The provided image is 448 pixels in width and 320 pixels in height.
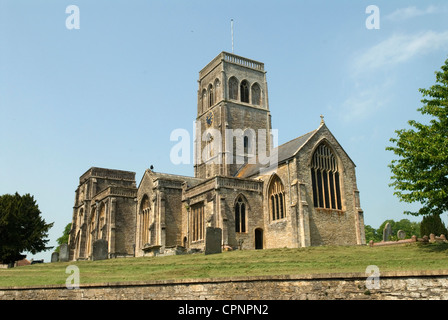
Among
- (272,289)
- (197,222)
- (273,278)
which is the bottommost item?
(272,289)

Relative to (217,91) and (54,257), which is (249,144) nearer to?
(217,91)

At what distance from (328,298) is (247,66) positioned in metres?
44.8

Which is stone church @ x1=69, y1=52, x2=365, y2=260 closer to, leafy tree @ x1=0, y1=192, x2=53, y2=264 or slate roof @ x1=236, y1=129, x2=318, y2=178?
slate roof @ x1=236, y1=129, x2=318, y2=178

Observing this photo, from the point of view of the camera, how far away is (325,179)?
117 feet

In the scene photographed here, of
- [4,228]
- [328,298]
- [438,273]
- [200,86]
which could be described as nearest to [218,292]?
[328,298]

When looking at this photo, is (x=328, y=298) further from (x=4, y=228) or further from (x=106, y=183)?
(x=106, y=183)

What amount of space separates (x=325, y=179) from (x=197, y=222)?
1156 centimetres

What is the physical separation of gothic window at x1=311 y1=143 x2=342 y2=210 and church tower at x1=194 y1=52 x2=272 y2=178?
1151cm

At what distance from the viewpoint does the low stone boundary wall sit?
10492mm

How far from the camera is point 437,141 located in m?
20.5

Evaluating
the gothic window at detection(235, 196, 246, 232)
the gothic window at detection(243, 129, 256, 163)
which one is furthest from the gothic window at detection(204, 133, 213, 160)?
the gothic window at detection(235, 196, 246, 232)

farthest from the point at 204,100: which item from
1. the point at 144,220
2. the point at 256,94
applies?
the point at 144,220

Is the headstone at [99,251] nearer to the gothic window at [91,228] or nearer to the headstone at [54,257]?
the headstone at [54,257]

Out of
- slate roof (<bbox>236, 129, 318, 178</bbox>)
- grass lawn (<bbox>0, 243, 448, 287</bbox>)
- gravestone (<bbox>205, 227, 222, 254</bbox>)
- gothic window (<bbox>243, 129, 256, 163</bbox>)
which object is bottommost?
grass lawn (<bbox>0, 243, 448, 287</bbox>)
